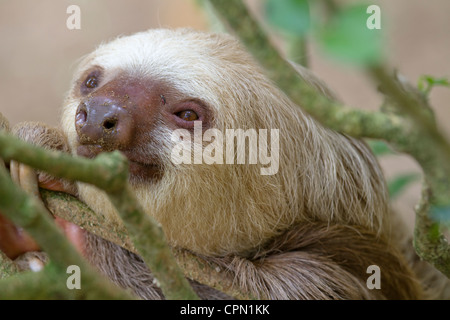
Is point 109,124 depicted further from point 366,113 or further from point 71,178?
point 366,113

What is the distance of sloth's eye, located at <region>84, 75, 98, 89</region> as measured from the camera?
4.09 metres

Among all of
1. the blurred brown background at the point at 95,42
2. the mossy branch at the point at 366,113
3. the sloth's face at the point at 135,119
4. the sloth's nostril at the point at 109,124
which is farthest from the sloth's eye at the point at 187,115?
the blurred brown background at the point at 95,42

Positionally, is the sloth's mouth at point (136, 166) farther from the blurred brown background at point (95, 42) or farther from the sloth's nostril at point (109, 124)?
the blurred brown background at point (95, 42)

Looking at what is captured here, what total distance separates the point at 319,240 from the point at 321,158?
0.61 metres

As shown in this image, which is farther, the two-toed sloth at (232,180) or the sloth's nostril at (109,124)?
the two-toed sloth at (232,180)

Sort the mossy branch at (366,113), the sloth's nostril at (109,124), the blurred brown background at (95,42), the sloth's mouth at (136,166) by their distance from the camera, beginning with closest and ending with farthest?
the mossy branch at (366,113), the sloth's nostril at (109,124), the sloth's mouth at (136,166), the blurred brown background at (95,42)

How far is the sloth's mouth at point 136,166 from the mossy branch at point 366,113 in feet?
5.61

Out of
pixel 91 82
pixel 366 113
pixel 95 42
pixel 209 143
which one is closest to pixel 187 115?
pixel 209 143

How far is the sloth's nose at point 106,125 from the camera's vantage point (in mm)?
3271

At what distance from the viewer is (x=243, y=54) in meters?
4.19

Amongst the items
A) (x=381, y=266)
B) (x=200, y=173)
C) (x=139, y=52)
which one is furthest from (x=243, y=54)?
(x=381, y=266)

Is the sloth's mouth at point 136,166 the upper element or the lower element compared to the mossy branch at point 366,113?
lower

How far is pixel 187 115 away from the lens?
370 centimetres
